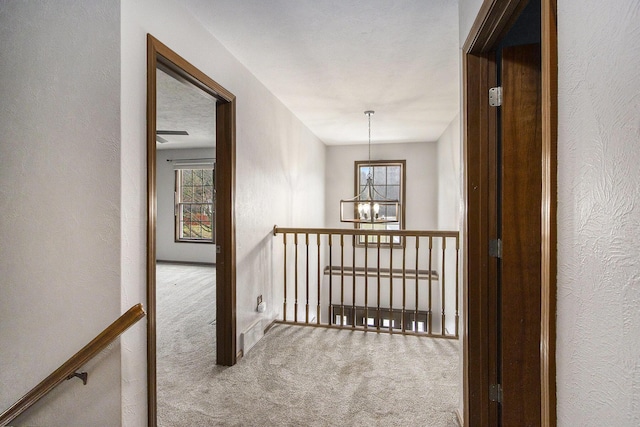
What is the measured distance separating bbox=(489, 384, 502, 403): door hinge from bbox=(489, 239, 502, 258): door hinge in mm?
651

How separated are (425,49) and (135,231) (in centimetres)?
229

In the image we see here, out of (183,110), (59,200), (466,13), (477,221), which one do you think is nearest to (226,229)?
(59,200)

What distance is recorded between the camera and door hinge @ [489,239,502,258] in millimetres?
1571

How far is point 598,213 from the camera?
64cm

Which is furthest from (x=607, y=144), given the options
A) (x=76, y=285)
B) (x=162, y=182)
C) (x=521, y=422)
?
(x=162, y=182)

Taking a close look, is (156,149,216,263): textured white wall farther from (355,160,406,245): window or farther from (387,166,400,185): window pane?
(387,166,400,185): window pane

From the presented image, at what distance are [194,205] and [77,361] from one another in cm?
568

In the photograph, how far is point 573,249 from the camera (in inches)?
28.2

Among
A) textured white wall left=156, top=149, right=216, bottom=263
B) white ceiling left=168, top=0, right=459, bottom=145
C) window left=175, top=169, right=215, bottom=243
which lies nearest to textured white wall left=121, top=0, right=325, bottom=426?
white ceiling left=168, top=0, right=459, bottom=145

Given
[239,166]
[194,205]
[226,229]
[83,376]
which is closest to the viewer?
[83,376]

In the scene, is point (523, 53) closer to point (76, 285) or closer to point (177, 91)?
point (76, 285)

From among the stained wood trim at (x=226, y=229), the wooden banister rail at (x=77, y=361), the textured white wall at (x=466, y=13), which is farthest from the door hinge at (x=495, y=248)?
the stained wood trim at (x=226, y=229)

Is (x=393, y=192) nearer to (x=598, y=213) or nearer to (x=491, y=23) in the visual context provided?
(x=491, y=23)

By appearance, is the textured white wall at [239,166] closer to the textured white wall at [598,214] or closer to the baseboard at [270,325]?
the baseboard at [270,325]
